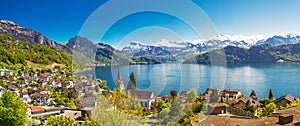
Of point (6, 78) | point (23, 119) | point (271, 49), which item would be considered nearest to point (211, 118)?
point (23, 119)

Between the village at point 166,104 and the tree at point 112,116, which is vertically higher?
the tree at point 112,116

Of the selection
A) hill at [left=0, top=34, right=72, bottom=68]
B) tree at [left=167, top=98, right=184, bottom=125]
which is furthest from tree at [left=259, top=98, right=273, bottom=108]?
hill at [left=0, top=34, right=72, bottom=68]

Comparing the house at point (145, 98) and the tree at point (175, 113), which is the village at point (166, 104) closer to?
the house at point (145, 98)

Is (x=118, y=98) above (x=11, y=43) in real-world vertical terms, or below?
below

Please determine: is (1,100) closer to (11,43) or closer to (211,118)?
(211,118)

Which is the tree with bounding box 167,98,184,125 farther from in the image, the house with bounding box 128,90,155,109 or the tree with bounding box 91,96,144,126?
the house with bounding box 128,90,155,109

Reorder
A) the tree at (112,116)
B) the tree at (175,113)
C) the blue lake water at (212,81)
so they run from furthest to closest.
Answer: the blue lake water at (212,81), the tree at (175,113), the tree at (112,116)

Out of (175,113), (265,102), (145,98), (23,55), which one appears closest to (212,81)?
(265,102)

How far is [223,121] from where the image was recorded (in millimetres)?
6926

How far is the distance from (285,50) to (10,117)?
423 feet

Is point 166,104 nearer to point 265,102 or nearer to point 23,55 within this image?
point 265,102

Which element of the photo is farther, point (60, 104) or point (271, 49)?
point (271, 49)

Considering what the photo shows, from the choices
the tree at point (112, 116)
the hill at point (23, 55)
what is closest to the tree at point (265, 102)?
the tree at point (112, 116)

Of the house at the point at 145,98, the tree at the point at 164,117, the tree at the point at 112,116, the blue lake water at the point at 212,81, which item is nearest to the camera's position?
the tree at the point at 112,116
